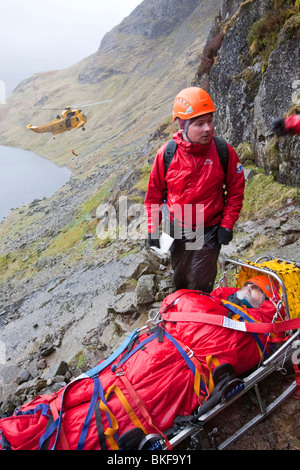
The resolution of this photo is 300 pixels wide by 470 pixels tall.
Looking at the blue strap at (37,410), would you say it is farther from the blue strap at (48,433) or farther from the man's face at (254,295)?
the man's face at (254,295)

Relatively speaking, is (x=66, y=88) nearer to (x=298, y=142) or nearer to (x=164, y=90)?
(x=164, y=90)

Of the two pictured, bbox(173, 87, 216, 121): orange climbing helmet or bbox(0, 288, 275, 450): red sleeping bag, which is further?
bbox(173, 87, 216, 121): orange climbing helmet

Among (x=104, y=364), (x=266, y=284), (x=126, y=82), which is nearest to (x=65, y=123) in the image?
(x=266, y=284)

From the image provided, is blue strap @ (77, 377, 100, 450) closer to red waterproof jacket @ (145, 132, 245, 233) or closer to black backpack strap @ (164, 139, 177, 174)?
red waterproof jacket @ (145, 132, 245, 233)

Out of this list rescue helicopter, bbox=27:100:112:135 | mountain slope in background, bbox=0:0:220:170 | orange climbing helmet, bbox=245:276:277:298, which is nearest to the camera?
orange climbing helmet, bbox=245:276:277:298

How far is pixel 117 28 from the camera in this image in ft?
343

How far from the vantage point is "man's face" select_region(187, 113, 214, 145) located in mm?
3117

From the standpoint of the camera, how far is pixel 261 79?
8.45 meters

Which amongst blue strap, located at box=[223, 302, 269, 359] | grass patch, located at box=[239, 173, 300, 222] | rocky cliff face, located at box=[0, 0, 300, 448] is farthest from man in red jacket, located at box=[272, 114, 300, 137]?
grass patch, located at box=[239, 173, 300, 222]

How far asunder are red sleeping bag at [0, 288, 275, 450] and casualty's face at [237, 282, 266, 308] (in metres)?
0.43

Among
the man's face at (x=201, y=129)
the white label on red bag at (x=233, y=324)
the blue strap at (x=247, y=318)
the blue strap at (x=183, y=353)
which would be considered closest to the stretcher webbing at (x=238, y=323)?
the white label on red bag at (x=233, y=324)

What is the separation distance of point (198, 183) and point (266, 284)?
1455 mm

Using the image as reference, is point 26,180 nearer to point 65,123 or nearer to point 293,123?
point 65,123
